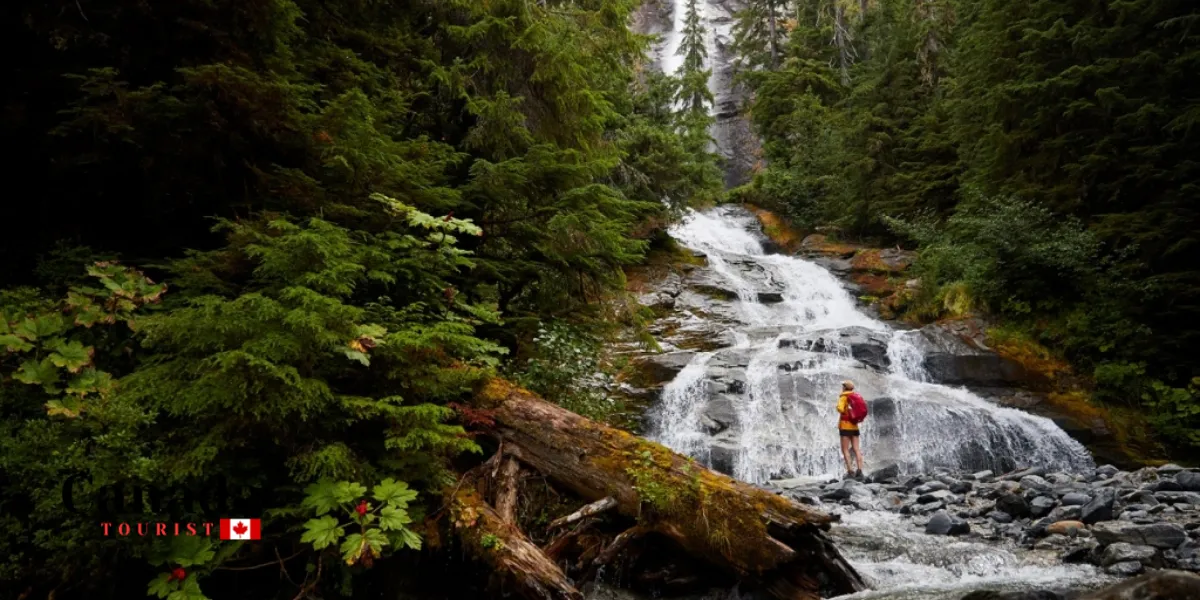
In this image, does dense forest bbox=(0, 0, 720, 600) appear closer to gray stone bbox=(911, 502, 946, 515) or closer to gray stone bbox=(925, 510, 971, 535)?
gray stone bbox=(925, 510, 971, 535)

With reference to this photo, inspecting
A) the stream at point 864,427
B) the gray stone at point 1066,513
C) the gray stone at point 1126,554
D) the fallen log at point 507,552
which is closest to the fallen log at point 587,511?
the fallen log at point 507,552

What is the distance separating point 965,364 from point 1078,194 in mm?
4656

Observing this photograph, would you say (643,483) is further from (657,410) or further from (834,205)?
(834,205)

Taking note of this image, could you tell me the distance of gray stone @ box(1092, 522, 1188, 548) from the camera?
5.30 m

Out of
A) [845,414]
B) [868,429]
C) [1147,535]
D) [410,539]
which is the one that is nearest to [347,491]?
[410,539]

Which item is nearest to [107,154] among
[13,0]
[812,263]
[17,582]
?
[13,0]

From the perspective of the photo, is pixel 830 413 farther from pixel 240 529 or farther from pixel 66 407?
pixel 66 407

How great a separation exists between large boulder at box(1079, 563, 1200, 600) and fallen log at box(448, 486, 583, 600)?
3132mm

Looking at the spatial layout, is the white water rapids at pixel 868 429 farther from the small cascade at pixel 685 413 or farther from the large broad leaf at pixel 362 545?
the large broad leaf at pixel 362 545

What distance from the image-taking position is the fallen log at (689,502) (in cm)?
388

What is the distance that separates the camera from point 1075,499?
6949mm

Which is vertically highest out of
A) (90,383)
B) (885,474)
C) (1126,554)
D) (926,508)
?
(90,383)

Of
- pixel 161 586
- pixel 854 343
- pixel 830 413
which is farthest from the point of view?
pixel 854 343

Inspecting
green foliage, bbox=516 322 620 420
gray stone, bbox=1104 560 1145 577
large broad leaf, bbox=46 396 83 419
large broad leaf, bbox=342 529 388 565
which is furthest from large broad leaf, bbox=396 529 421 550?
gray stone, bbox=1104 560 1145 577
